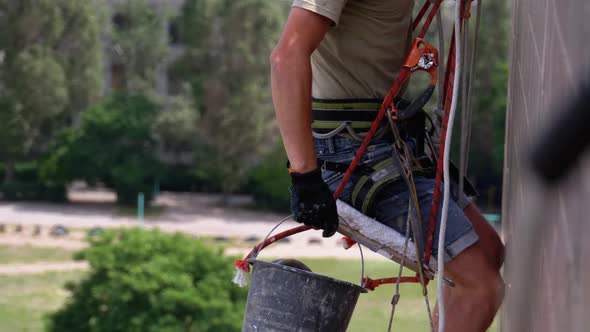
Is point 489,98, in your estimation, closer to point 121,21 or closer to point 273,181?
point 273,181

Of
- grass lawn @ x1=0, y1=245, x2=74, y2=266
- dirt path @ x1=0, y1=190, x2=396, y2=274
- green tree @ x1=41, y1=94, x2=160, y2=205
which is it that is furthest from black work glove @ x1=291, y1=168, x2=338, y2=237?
green tree @ x1=41, y1=94, x2=160, y2=205

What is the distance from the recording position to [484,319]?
2.64 metres

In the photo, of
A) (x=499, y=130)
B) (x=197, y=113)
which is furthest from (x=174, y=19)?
(x=499, y=130)

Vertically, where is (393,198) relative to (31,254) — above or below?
above

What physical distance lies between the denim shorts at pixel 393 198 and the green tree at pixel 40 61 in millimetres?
35774

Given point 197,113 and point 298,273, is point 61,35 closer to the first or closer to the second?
point 197,113

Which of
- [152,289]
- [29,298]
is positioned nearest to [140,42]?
[29,298]

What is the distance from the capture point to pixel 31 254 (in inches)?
1066

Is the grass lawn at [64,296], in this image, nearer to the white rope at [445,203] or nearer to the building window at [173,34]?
the white rope at [445,203]

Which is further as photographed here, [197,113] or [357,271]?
[197,113]

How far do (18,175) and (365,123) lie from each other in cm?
3872

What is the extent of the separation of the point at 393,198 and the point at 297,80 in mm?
484

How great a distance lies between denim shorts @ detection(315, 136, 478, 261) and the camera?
8.45ft

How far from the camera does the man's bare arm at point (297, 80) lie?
249 centimetres
